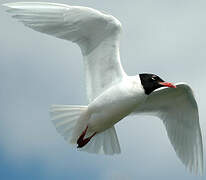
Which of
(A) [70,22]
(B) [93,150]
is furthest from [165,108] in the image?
(A) [70,22]

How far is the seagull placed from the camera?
1066 cm

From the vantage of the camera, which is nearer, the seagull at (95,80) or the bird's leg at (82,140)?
the seagull at (95,80)

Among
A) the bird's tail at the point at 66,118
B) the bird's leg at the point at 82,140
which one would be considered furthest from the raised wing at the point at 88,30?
the bird's leg at the point at 82,140

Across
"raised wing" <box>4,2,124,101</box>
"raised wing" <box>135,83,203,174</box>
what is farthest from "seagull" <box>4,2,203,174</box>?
"raised wing" <box>135,83,203,174</box>

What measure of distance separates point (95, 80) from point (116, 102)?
69 centimetres

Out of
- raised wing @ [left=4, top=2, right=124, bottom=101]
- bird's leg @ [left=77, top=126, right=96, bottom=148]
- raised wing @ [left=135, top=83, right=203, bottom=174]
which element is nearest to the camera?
raised wing @ [left=4, top=2, right=124, bottom=101]

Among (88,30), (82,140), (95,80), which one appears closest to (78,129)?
(82,140)

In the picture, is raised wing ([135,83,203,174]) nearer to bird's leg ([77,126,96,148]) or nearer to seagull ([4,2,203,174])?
seagull ([4,2,203,174])

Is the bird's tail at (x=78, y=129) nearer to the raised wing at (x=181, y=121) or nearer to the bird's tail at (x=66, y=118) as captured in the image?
the bird's tail at (x=66, y=118)

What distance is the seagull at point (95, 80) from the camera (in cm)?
1066

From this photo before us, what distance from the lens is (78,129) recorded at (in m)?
11.3

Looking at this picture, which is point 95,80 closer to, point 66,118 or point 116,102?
point 116,102

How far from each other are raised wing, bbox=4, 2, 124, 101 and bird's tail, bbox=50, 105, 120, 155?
390mm

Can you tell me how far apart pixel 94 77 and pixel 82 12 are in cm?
121
